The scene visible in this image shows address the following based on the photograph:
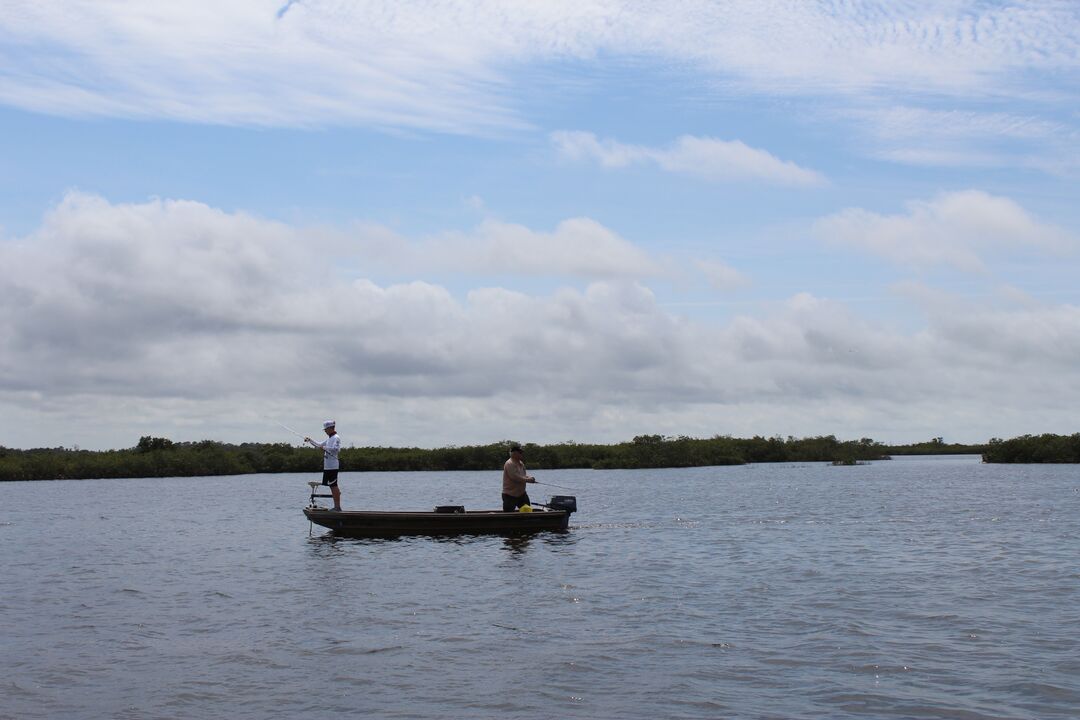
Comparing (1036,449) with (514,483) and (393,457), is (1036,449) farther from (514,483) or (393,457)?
(514,483)

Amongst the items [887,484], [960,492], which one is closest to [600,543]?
[960,492]

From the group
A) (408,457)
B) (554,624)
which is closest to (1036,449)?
(408,457)

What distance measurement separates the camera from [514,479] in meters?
29.5

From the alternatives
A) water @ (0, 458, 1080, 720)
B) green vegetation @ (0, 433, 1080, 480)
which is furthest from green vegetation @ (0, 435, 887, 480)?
water @ (0, 458, 1080, 720)

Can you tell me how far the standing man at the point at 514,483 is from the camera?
29.3 m

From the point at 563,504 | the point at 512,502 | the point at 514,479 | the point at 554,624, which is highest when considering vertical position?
the point at 514,479

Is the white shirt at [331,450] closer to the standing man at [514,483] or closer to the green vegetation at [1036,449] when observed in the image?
the standing man at [514,483]

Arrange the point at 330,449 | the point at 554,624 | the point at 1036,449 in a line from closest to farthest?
the point at 554,624, the point at 330,449, the point at 1036,449

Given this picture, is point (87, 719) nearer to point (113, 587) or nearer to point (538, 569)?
point (113, 587)

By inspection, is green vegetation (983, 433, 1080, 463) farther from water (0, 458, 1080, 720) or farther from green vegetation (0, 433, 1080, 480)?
water (0, 458, 1080, 720)

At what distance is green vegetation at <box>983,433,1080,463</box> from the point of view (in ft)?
332

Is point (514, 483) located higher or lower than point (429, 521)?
higher

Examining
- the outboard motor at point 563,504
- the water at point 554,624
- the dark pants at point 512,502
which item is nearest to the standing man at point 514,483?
the dark pants at point 512,502

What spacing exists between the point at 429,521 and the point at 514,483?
2.65 m
